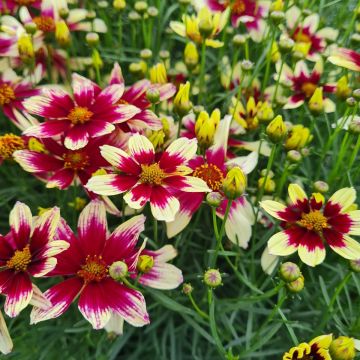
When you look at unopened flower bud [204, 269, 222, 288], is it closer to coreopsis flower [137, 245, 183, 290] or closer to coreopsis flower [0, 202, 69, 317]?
coreopsis flower [137, 245, 183, 290]

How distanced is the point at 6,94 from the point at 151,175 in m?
0.50

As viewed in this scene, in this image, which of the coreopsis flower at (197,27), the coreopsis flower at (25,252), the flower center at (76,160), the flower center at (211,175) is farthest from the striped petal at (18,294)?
the coreopsis flower at (197,27)

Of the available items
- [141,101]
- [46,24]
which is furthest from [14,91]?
[141,101]

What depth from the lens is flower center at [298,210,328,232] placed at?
0.90 meters

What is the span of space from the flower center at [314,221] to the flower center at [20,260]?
0.47m

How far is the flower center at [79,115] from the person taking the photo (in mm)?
977

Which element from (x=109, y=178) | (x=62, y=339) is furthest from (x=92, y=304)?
(x=62, y=339)

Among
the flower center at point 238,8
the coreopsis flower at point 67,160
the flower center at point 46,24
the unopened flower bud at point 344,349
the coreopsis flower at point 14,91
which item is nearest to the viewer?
the unopened flower bud at point 344,349

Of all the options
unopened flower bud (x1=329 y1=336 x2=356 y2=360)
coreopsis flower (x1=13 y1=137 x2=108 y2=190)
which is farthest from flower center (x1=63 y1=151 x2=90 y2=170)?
unopened flower bud (x1=329 y1=336 x2=356 y2=360)

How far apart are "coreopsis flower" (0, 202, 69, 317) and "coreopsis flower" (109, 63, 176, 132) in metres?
0.24

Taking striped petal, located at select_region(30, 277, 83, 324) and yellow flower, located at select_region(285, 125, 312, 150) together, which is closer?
striped petal, located at select_region(30, 277, 83, 324)

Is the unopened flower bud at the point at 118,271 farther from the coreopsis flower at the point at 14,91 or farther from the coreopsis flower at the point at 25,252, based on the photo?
the coreopsis flower at the point at 14,91

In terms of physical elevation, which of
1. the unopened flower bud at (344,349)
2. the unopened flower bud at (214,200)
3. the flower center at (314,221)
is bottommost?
the unopened flower bud at (344,349)

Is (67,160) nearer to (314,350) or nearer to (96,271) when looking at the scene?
(96,271)
